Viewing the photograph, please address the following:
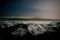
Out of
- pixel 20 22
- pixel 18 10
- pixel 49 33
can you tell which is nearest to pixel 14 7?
pixel 18 10


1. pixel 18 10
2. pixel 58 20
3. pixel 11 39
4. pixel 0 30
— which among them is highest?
pixel 18 10

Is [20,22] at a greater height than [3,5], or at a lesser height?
lesser

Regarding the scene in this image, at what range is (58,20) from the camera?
1593 mm

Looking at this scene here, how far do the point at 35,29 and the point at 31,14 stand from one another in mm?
213

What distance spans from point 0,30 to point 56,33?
76 cm

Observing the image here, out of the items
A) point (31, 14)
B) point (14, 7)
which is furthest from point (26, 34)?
point (14, 7)

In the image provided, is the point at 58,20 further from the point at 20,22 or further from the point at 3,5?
the point at 3,5

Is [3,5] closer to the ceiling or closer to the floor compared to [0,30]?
closer to the ceiling

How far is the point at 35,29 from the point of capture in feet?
5.07

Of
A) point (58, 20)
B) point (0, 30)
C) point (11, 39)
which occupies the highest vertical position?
point (58, 20)

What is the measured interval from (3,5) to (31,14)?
0.40 meters

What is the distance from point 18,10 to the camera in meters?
1.57

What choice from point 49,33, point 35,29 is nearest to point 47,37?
point 49,33

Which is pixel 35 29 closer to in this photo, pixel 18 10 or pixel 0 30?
pixel 18 10
